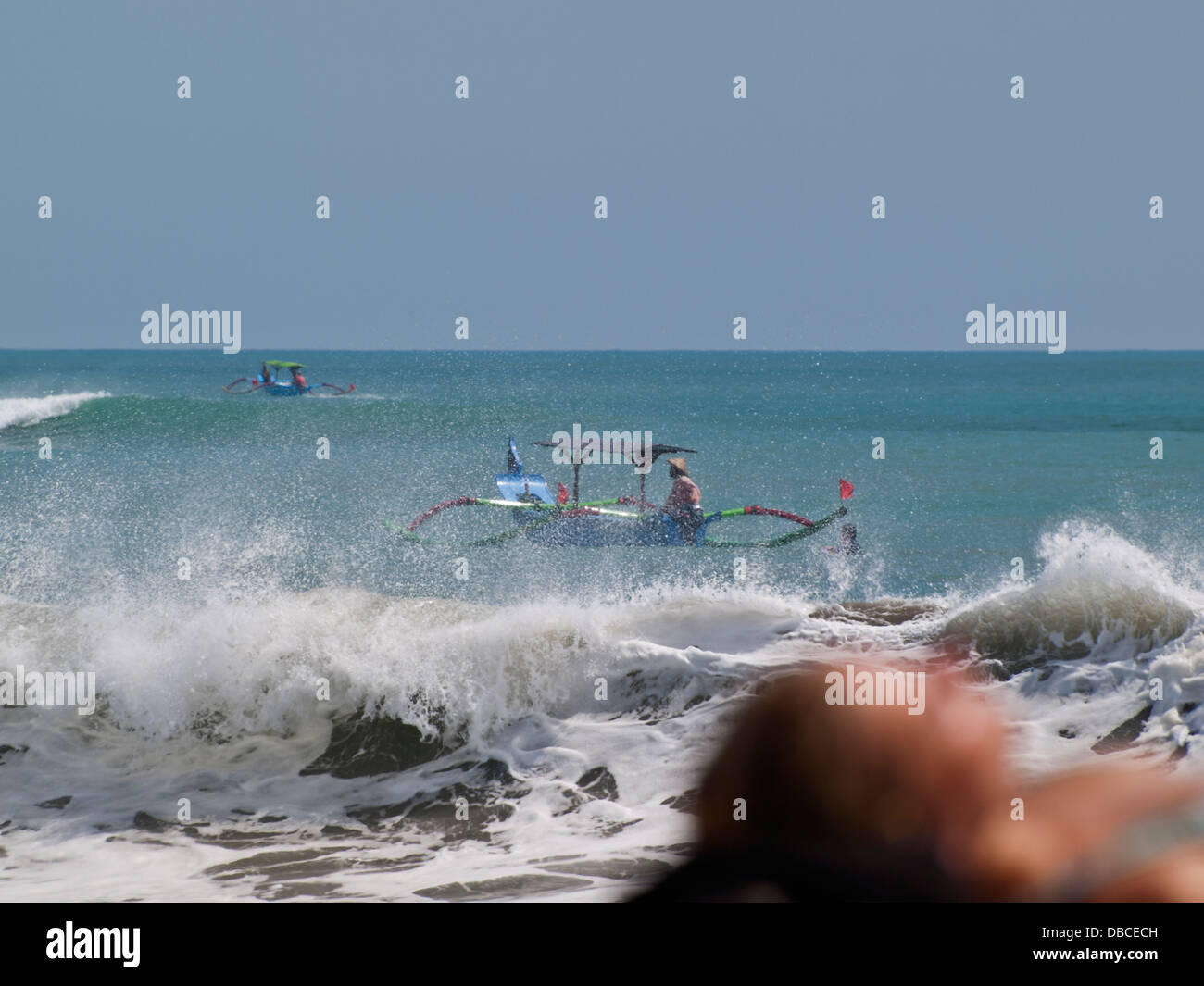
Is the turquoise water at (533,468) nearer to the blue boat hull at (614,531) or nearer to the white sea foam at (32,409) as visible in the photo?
the blue boat hull at (614,531)

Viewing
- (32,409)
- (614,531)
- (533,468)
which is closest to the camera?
(614,531)

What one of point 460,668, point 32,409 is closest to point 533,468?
point 460,668

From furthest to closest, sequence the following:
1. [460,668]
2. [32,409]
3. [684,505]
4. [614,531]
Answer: [32,409]
[614,531]
[684,505]
[460,668]

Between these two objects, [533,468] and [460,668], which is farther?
[533,468]

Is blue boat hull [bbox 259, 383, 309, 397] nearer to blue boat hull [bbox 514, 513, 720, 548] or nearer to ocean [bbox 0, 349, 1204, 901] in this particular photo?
ocean [bbox 0, 349, 1204, 901]

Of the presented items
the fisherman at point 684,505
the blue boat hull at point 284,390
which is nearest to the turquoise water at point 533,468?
the fisherman at point 684,505

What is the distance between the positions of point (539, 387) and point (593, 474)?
56.9 m

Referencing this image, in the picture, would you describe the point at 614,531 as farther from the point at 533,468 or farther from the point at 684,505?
the point at 533,468

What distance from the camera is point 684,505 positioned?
1914 centimetres

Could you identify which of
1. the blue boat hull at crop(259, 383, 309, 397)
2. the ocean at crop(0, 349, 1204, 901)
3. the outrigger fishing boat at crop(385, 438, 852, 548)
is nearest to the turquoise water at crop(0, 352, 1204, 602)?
the ocean at crop(0, 349, 1204, 901)
